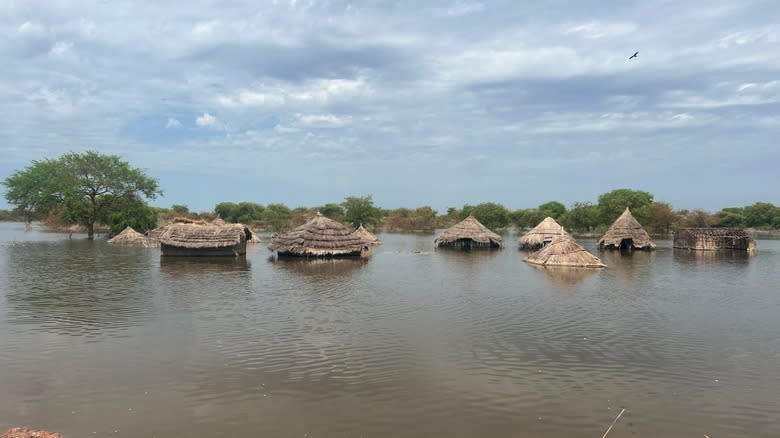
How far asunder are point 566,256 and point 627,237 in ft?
37.3

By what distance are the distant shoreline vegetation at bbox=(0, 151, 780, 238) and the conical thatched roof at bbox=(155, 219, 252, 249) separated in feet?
18.1

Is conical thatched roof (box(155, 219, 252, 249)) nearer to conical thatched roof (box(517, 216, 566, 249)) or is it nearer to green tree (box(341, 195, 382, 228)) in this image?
conical thatched roof (box(517, 216, 566, 249))

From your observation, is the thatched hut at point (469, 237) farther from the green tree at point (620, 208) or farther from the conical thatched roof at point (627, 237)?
the green tree at point (620, 208)

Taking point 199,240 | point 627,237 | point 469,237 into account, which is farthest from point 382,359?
point 627,237

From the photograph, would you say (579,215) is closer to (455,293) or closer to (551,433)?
(455,293)

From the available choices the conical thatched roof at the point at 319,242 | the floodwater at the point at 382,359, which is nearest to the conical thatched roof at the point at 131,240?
the conical thatched roof at the point at 319,242

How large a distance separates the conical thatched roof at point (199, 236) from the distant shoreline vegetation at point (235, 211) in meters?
5.52

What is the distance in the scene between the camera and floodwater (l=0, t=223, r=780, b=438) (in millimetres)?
5422

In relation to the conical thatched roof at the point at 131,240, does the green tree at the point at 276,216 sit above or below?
above

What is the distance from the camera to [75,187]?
35281mm

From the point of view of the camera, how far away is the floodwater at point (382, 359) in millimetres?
5422

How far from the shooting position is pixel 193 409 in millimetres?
5582

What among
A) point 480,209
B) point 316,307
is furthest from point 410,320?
point 480,209

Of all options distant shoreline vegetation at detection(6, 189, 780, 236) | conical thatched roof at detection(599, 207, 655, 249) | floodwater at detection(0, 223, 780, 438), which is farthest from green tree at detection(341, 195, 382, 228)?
floodwater at detection(0, 223, 780, 438)
